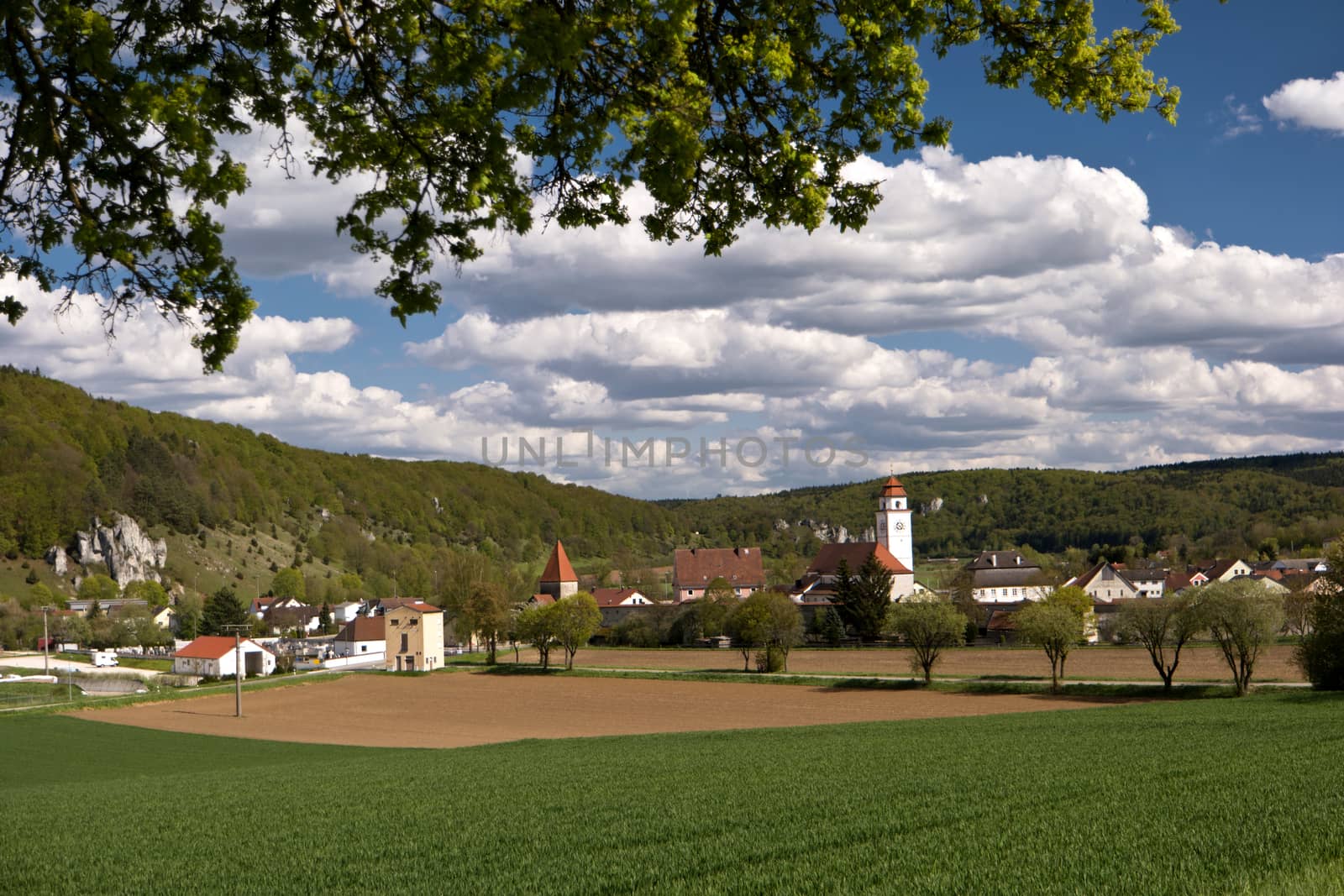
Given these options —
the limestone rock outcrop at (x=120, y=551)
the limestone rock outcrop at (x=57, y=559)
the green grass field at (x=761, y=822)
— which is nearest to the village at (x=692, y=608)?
the limestone rock outcrop at (x=57, y=559)

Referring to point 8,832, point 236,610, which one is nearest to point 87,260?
point 8,832

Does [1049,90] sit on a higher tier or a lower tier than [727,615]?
higher

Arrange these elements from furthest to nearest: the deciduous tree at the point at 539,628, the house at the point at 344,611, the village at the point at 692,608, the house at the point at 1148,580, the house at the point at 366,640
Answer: the house at the point at 344,611 → the house at the point at 1148,580 → the house at the point at 366,640 → the village at the point at 692,608 → the deciduous tree at the point at 539,628

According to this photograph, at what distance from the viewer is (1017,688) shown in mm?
57469

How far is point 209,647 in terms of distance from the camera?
84438 millimetres

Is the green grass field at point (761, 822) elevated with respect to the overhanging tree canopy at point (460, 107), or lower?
lower

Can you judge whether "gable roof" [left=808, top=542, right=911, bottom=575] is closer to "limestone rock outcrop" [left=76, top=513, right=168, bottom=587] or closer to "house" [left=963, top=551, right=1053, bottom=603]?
"house" [left=963, top=551, right=1053, bottom=603]

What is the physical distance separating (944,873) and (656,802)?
695 cm

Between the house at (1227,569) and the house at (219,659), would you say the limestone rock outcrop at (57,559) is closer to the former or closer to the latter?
the house at (219,659)

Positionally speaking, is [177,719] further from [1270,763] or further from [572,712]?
[1270,763]

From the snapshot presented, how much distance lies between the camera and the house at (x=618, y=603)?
412ft

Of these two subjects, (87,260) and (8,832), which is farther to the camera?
(8,832)

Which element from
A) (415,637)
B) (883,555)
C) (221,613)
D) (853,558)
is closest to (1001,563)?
(883,555)

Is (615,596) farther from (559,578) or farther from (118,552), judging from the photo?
(118,552)
